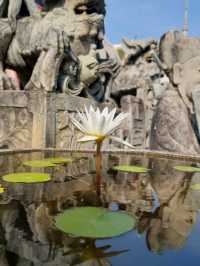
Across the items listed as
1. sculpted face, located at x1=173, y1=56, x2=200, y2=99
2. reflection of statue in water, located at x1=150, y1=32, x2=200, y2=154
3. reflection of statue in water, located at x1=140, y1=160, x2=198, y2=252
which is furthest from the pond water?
A: sculpted face, located at x1=173, y1=56, x2=200, y2=99

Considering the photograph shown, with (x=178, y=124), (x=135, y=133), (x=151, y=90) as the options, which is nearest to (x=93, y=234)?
(x=178, y=124)

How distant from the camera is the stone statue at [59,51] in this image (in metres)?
4.68

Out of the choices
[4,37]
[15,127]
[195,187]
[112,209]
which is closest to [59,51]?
[4,37]

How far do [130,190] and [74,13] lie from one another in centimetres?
537

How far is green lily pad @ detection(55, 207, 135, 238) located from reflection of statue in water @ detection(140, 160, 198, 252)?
10 centimetres

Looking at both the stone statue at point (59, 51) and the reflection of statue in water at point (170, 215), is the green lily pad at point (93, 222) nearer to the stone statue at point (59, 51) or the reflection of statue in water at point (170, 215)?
the reflection of statue in water at point (170, 215)

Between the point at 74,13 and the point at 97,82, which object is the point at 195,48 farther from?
the point at 74,13

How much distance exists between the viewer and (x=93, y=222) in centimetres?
115

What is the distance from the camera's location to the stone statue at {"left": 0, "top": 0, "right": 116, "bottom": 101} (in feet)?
15.3

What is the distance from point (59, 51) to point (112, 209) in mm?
3831

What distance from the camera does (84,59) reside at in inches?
228

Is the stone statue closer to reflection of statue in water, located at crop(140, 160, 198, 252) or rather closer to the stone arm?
the stone arm

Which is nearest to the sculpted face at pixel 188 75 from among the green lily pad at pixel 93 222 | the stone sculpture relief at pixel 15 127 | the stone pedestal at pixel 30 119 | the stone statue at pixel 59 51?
the stone statue at pixel 59 51

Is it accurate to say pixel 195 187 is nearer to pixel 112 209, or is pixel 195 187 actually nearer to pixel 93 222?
pixel 112 209
